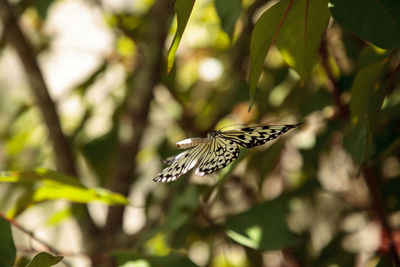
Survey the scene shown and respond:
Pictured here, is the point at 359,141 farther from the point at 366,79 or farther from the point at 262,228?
the point at 262,228

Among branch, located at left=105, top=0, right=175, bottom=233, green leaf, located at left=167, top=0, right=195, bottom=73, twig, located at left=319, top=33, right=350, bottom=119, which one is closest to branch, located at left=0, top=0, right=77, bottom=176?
branch, located at left=105, top=0, right=175, bottom=233

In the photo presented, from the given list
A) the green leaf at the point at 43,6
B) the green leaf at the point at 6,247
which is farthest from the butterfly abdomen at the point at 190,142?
the green leaf at the point at 43,6

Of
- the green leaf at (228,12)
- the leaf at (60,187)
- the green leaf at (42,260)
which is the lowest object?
the leaf at (60,187)

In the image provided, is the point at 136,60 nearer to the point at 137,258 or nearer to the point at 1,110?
the point at 1,110

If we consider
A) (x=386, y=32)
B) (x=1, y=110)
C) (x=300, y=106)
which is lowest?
(x=1, y=110)

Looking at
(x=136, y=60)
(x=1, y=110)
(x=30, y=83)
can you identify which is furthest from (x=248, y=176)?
(x=1, y=110)

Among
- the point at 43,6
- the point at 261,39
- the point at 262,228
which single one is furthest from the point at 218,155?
the point at 43,6

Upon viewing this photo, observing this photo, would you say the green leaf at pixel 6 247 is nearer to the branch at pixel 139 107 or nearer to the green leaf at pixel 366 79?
the green leaf at pixel 366 79
